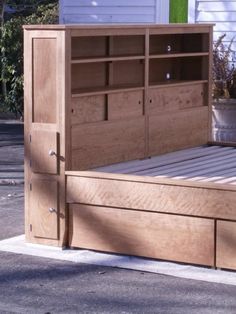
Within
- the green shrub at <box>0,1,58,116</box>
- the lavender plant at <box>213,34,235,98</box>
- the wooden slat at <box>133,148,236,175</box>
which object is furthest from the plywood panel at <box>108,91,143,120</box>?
the green shrub at <box>0,1,58,116</box>

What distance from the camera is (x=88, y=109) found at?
29.7 feet

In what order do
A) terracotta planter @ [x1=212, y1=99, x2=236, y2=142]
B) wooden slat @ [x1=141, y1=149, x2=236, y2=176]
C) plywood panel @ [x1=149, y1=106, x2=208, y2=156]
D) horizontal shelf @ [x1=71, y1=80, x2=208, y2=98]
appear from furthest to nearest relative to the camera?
terracotta planter @ [x1=212, y1=99, x2=236, y2=142], plywood panel @ [x1=149, y1=106, x2=208, y2=156], wooden slat @ [x1=141, y1=149, x2=236, y2=176], horizontal shelf @ [x1=71, y1=80, x2=208, y2=98]

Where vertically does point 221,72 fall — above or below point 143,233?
above

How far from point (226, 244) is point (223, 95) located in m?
6.29

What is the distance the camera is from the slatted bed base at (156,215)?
781 cm

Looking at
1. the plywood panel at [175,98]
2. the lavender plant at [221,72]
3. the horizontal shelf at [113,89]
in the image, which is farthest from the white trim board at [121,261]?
the lavender plant at [221,72]

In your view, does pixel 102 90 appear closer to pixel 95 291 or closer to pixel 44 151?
pixel 44 151

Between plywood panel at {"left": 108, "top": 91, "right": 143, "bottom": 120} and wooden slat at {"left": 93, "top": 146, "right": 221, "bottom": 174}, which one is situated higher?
plywood panel at {"left": 108, "top": 91, "right": 143, "bottom": 120}

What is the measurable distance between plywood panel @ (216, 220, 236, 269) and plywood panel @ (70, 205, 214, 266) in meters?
0.06

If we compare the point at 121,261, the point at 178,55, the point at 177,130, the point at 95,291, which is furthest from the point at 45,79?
the point at 177,130

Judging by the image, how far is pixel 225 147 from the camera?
11.4 meters

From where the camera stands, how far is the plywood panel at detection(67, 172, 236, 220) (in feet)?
25.5

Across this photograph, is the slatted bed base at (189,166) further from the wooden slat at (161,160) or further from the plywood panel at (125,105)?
the plywood panel at (125,105)

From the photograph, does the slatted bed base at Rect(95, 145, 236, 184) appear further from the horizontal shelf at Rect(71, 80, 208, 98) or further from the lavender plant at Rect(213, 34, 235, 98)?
the lavender plant at Rect(213, 34, 235, 98)
